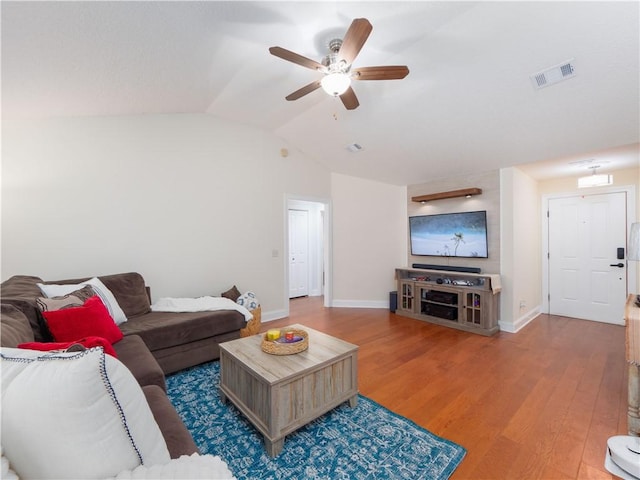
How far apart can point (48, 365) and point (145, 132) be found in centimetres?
345

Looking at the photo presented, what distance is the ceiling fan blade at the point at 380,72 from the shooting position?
2.05 metres

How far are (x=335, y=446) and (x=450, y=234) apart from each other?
12.0 feet

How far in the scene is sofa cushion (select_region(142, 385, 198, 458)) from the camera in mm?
1161

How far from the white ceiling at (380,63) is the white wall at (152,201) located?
0.29 metres

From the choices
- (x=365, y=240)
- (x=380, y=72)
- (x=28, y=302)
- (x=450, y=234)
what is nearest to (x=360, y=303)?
(x=365, y=240)

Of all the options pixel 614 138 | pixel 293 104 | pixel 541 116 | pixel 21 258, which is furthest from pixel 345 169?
pixel 21 258

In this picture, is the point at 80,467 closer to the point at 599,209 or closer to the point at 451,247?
the point at 451,247

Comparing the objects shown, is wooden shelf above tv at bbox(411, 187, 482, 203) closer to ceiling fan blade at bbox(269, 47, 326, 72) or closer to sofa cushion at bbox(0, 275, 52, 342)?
ceiling fan blade at bbox(269, 47, 326, 72)

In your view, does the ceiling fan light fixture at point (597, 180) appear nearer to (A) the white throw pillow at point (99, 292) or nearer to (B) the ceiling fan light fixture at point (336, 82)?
(B) the ceiling fan light fixture at point (336, 82)

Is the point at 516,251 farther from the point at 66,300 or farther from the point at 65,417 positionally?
the point at 66,300

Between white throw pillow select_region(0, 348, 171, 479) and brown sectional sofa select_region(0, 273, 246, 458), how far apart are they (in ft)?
1.79

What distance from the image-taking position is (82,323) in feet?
6.63

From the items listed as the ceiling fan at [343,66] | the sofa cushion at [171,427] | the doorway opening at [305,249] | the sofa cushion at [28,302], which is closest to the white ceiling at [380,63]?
the ceiling fan at [343,66]

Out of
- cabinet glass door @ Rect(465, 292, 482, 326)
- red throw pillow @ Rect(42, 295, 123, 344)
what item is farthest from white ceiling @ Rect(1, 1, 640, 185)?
cabinet glass door @ Rect(465, 292, 482, 326)
